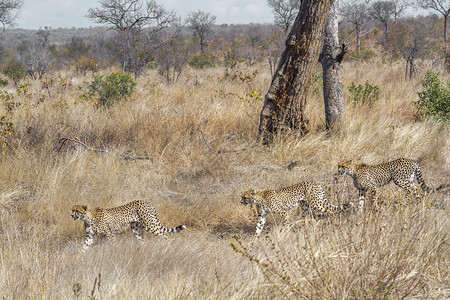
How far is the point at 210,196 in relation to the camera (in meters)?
6.36

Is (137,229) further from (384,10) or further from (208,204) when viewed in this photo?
(384,10)

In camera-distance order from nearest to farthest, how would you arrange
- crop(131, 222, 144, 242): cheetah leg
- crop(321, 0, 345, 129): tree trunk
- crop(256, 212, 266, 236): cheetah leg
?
crop(256, 212, 266, 236): cheetah leg → crop(131, 222, 144, 242): cheetah leg → crop(321, 0, 345, 129): tree trunk

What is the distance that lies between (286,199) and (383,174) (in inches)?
49.6

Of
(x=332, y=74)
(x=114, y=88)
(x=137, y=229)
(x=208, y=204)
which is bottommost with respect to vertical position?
(x=137, y=229)

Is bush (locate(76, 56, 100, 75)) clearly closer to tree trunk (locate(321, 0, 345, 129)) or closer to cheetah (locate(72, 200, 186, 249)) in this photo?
tree trunk (locate(321, 0, 345, 129))

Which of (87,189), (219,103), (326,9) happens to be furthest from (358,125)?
(87,189)

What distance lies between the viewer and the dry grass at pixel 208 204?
11.2ft

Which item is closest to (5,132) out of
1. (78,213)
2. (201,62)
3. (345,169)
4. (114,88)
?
(78,213)

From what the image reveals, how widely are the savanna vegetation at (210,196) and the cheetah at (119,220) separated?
14 centimetres

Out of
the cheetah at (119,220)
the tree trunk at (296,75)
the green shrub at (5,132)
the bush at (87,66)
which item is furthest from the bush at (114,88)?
the bush at (87,66)

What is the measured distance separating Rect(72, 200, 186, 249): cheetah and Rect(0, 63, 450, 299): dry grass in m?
0.16

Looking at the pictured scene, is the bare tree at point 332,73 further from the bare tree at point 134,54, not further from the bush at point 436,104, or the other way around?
the bare tree at point 134,54

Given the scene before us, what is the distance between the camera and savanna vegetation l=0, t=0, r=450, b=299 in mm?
3434

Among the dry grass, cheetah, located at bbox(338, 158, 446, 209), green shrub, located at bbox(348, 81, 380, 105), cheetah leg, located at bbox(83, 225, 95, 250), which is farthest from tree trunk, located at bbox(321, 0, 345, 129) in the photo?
cheetah leg, located at bbox(83, 225, 95, 250)
